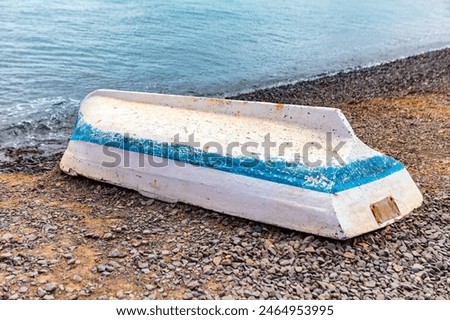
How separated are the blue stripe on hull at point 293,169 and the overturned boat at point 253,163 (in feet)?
0.03

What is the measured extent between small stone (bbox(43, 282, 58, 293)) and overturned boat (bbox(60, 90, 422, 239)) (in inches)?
62.0

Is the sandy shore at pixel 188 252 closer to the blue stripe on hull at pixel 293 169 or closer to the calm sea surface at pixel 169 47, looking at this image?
the blue stripe on hull at pixel 293 169

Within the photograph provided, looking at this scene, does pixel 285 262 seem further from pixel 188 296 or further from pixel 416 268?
pixel 416 268

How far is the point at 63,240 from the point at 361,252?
270 cm

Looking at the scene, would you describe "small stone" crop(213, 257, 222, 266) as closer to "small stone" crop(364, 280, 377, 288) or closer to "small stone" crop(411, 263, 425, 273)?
"small stone" crop(364, 280, 377, 288)

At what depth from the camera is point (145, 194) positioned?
5.20 meters

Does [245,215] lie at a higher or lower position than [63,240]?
higher

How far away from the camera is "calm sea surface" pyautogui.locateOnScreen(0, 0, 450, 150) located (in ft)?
37.9

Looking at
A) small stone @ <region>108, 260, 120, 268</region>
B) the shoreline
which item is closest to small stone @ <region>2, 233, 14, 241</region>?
small stone @ <region>108, 260, 120, 268</region>

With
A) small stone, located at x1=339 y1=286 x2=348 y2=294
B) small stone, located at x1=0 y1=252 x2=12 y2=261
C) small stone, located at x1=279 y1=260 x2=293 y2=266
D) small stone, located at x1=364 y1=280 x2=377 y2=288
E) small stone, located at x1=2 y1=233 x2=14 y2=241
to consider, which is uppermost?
small stone, located at x1=364 y1=280 x2=377 y2=288

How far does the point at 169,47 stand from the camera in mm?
16641

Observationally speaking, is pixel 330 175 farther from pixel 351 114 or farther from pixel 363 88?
pixel 363 88

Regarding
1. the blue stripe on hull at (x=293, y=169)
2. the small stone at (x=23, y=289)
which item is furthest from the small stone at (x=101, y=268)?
the blue stripe on hull at (x=293, y=169)
